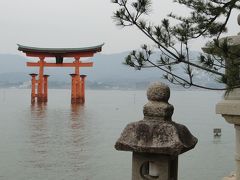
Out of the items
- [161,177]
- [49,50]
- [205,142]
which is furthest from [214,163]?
[49,50]

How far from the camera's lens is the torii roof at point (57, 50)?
118 ft

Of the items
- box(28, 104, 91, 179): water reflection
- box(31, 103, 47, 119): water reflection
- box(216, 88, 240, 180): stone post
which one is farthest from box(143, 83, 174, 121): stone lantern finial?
box(31, 103, 47, 119): water reflection

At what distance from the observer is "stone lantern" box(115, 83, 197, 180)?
112 inches

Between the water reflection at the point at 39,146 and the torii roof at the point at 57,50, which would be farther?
the torii roof at the point at 57,50

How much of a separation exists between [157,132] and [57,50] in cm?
3488

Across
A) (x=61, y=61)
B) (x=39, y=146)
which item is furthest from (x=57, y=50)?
(x=39, y=146)

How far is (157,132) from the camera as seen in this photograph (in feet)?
9.44

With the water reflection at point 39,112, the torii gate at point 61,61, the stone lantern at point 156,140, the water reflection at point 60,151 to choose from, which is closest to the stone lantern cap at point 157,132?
the stone lantern at point 156,140

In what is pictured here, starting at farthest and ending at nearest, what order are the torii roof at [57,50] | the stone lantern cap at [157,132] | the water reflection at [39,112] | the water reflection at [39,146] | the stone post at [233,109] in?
the torii roof at [57,50] < the water reflection at [39,112] < the water reflection at [39,146] < the stone post at [233,109] < the stone lantern cap at [157,132]

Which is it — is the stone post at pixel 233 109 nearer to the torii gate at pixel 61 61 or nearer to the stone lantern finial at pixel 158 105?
the stone lantern finial at pixel 158 105

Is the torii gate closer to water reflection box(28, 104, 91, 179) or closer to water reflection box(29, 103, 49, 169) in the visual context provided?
water reflection box(29, 103, 49, 169)

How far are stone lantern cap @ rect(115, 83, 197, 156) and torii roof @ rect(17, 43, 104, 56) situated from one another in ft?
107

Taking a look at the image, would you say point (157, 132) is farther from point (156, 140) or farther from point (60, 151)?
point (60, 151)

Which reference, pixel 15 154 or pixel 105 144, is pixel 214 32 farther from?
pixel 105 144
